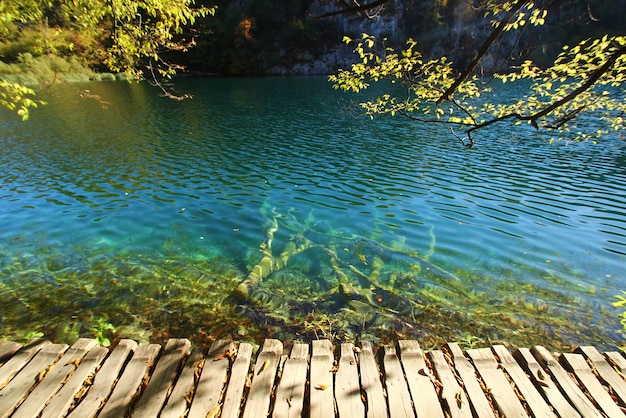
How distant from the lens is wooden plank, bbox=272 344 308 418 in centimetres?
354

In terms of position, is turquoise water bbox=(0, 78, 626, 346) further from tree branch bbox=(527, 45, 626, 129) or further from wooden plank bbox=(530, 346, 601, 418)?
tree branch bbox=(527, 45, 626, 129)

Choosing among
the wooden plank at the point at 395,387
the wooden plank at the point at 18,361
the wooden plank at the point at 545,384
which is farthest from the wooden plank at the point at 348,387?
the wooden plank at the point at 18,361

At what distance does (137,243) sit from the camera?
10.4m

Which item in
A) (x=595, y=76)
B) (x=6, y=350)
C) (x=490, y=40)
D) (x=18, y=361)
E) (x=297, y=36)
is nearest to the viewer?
(x=18, y=361)

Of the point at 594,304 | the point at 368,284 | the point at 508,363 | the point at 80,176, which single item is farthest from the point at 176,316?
the point at 80,176

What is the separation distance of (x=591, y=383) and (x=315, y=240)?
7.67 meters

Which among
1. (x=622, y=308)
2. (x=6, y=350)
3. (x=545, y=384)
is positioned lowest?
(x=622, y=308)

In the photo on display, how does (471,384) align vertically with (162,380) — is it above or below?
above

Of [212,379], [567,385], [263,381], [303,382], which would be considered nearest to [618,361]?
[567,385]

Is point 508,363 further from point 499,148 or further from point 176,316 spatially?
point 499,148

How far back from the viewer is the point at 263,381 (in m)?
3.90

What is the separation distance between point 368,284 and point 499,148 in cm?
1845

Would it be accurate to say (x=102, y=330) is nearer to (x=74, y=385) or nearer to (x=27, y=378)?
(x=27, y=378)

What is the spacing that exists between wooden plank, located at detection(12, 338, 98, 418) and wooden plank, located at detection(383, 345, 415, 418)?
151 inches
